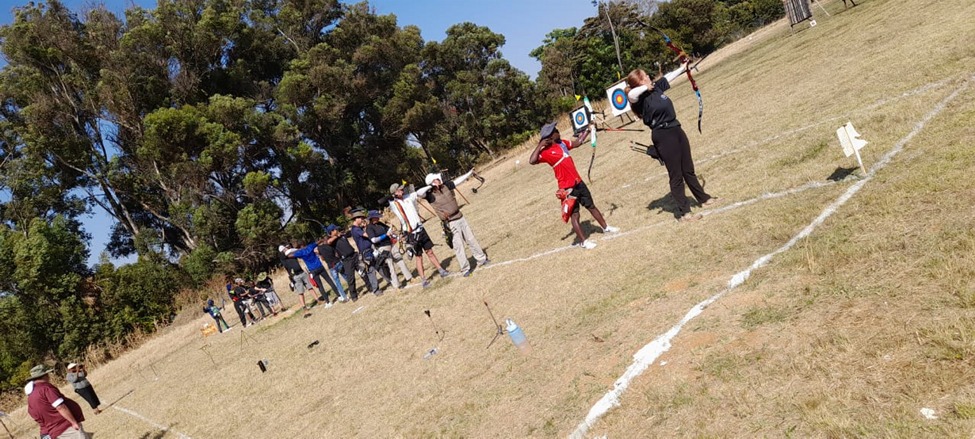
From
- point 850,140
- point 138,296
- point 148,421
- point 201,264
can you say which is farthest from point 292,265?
point 138,296

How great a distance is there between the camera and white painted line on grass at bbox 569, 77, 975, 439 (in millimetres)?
4402

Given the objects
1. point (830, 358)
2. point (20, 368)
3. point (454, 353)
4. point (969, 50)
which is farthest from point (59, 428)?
point (20, 368)

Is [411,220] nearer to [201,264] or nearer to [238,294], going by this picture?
[238,294]

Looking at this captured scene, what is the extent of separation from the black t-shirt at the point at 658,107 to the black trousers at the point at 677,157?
0.10 m

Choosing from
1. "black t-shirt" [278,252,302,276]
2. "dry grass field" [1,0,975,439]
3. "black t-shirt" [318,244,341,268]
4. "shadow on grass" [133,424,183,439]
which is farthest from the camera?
"black t-shirt" [278,252,302,276]

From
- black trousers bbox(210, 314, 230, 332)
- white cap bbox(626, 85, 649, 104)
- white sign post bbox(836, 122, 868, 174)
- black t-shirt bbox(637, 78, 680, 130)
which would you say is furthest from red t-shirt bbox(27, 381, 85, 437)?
black trousers bbox(210, 314, 230, 332)

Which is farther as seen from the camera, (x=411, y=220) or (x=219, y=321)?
(x=219, y=321)

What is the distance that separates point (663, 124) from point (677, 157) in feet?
1.62

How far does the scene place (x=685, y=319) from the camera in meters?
5.14

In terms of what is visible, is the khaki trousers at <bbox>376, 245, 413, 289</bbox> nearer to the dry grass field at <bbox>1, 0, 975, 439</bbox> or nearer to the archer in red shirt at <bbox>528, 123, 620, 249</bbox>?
the dry grass field at <bbox>1, 0, 975, 439</bbox>

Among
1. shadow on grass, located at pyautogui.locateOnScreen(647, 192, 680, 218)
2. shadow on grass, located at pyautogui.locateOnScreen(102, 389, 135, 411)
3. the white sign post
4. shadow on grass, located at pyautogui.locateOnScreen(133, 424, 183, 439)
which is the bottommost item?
shadow on grass, located at pyautogui.locateOnScreen(133, 424, 183, 439)

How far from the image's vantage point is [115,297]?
28.1 meters

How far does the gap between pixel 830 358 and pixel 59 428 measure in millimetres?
9363

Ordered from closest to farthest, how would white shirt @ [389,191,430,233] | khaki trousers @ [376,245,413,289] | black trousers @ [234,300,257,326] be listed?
white shirt @ [389,191,430,233]
khaki trousers @ [376,245,413,289]
black trousers @ [234,300,257,326]
